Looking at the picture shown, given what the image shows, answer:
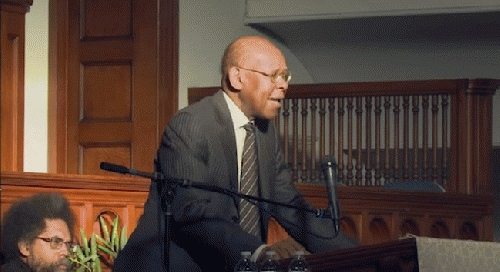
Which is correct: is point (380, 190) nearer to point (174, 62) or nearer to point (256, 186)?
point (174, 62)

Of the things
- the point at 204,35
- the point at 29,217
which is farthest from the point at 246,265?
the point at 204,35

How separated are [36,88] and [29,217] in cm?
283

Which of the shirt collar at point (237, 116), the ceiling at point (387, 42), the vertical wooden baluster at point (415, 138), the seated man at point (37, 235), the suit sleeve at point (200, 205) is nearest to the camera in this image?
the suit sleeve at point (200, 205)

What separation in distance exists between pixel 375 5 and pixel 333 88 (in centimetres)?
117

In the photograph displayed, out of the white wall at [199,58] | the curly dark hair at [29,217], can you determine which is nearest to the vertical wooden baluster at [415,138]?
the white wall at [199,58]

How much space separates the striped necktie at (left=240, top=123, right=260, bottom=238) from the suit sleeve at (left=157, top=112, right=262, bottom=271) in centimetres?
11

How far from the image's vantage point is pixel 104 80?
23.1 ft

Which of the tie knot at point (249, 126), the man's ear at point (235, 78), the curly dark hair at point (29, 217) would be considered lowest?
the curly dark hair at point (29, 217)

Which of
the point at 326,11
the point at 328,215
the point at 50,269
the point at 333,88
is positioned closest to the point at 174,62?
the point at 333,88

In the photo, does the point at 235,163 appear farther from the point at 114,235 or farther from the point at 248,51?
the point at 114,235

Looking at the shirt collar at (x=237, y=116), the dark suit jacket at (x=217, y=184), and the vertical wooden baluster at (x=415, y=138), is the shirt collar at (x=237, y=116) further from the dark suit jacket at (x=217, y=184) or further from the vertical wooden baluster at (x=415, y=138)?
the vertical wooden baluster at (x=415, y=138)

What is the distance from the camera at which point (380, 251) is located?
9.37 feet

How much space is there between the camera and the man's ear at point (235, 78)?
2811 millimetres

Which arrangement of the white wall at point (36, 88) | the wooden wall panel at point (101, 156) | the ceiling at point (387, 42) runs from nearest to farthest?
the white wall at point (36, 88) → the wooden wall panel at point (101, 156) → the ceiling at point (387, 42)
